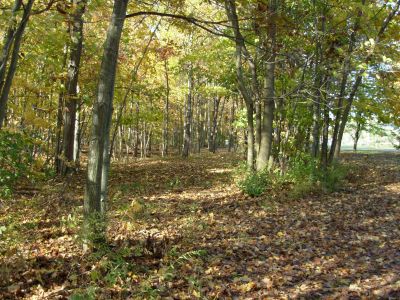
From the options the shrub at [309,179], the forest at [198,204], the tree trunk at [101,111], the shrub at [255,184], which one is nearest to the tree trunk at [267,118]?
the forest at [198,204]

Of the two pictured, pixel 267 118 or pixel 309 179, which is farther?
pixel 267 118

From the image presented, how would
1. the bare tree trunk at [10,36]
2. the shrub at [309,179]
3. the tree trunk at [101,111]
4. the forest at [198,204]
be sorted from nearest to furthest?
the forest at [198,204]
the tree trunk at [101,111]
the bare tree trunk at [10,36]
the shrub at [309,179]

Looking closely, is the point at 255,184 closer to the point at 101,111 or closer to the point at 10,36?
the point at 101,111

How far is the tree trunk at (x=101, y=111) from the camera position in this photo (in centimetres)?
537

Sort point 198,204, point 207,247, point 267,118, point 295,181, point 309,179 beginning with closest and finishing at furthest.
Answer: point 207,247, point 198,204, point 309,179, point 295,181, point 267,118

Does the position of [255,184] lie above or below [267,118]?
below

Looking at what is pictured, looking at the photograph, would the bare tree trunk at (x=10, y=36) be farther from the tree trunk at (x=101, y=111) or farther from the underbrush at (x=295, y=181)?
the underbrush at (x=295, y=181)

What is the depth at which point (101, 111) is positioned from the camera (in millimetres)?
5406

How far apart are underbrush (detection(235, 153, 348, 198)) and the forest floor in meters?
0.29

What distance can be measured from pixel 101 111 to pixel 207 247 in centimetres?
314

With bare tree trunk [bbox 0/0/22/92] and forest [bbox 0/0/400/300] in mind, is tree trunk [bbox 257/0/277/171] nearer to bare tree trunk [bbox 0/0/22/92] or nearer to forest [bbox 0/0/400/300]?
forest [bbox 0/0/400/300]

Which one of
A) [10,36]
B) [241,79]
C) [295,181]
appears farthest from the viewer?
[241,79]

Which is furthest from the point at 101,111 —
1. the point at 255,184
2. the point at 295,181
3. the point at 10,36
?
the point at 295,181

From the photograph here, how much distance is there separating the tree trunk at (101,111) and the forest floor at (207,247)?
758 mm
